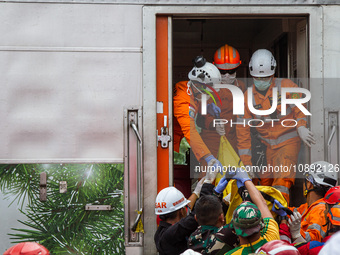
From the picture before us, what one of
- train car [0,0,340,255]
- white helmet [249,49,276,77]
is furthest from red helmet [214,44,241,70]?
train car [0,0,340,255]

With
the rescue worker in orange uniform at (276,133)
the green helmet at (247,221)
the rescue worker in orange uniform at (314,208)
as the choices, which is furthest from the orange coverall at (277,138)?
the green helmet at (247,221)

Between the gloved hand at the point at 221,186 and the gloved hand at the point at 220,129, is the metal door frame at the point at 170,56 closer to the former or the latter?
the gloved hand at the point at 221,186

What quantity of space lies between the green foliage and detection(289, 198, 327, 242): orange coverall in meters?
1.36

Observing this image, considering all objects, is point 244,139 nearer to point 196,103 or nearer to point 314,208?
point 196,103

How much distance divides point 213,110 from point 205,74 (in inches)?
14.6

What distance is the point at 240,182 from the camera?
4.03m

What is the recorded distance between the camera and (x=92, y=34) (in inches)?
168

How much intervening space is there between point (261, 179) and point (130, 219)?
122cm

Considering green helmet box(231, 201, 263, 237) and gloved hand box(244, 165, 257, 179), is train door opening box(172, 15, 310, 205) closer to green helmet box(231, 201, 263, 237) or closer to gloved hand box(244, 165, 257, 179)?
gloved hand box(244, 165, 257, 179)

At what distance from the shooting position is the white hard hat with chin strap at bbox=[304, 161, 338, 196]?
164 inches

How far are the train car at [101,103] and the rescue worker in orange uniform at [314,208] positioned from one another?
0.17 m

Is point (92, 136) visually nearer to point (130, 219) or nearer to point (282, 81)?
point (130, 219)

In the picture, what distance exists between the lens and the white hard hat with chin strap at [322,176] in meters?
4.18

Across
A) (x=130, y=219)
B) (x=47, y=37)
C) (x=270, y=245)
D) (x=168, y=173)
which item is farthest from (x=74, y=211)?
(x=270, y=245)
